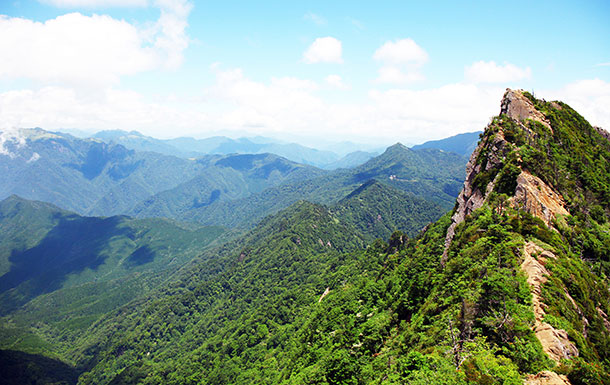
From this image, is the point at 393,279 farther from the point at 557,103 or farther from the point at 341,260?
the point at 341,260

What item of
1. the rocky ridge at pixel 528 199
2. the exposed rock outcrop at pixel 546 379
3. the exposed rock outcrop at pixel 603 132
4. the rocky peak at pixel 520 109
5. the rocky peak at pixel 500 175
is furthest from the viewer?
the exposed rock outcrop at pixel 603 132

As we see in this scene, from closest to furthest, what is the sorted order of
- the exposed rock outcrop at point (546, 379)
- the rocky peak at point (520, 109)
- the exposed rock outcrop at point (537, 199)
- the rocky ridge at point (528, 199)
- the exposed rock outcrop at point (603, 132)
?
the exposed rock outcrop at point (546, 379) → the rocky ridge at point (528, 199) → the exposed rock outcrop at point (537, 199) → the rocky peak at point (520, 109) → the exposed rock outcrop at point (603, 132)

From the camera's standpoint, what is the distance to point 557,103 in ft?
301

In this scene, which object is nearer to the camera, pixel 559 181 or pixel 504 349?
pixel 504 349

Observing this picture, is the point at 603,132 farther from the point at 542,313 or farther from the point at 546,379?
the point at 546,379

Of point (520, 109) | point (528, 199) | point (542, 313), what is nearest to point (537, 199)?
point (528, 199)

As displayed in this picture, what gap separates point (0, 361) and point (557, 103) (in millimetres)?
296329

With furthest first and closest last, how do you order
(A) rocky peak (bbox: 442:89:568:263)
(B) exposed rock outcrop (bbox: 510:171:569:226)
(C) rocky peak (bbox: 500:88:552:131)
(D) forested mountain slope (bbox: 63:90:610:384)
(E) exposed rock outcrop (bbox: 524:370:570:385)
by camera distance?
(C) rocky peak (bbox: 500:88:552:131), (A) rocky peak (bbox: 442:89:568:263), (B) exposed rock outcrop (bbox: 510:171:569:226), (D) forested mountain slope (bbox: 63:90:610:384), (E) exposed rock outcrop (bbox: 524:370:570:385)

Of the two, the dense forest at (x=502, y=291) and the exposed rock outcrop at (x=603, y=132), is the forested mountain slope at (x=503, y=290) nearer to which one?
the dense forest at (x=502, y=291)

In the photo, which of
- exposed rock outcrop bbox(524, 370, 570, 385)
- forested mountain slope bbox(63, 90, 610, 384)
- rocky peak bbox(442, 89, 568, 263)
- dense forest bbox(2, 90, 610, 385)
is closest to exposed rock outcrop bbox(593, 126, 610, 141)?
dense forest bbox(2, 90, 610, 385)

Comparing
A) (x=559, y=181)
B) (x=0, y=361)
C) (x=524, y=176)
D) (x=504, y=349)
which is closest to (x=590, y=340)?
(x=504, y=349)

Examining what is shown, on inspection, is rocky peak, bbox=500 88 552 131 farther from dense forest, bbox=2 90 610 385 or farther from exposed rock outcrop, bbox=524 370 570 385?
exposed rock outcrop, bbox=524 370 570 385

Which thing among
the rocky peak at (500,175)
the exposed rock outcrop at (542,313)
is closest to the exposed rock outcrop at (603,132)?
the rocky peak at (500,175)

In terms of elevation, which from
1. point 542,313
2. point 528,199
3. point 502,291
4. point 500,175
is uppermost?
point 500,175
